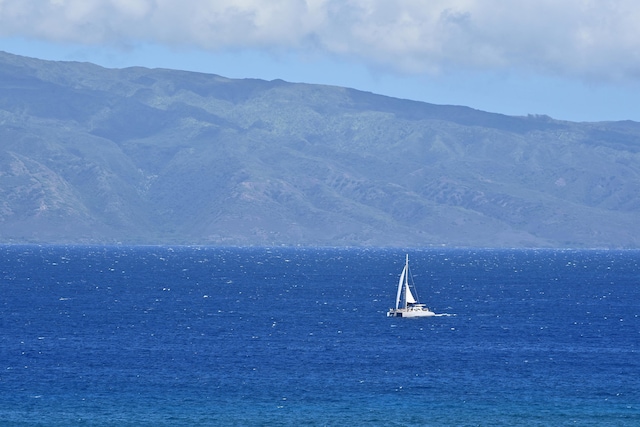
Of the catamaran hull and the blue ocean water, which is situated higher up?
the catamaran hull

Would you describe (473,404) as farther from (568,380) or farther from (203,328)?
(203,328)

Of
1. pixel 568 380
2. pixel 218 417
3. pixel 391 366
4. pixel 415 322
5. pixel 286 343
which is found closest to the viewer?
pixel 218 417

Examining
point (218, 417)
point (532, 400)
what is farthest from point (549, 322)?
point (218, 417)

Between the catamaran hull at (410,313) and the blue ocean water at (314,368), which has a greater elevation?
the catamaran hull at (410,313)

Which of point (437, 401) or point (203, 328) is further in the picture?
point (203, 328)

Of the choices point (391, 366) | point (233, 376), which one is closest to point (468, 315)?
point (391, 366)

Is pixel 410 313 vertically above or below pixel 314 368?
above

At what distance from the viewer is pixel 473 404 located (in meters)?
105

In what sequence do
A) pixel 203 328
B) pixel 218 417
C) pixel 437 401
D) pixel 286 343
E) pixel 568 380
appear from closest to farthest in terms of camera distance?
1. pixel 218 417
2. pixel 437 401
3. pixel 568 380
4. pixel 286 343
5. pixel 203 328

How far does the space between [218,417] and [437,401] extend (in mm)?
19157

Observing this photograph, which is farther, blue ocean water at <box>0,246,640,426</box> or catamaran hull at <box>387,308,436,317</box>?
catamaran hull at <box>387,308,436,317</box>

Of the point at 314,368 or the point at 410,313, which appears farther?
the point at 410,313

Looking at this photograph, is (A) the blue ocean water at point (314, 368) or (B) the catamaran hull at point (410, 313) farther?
(B) the catamaran hull at point (410, 313)

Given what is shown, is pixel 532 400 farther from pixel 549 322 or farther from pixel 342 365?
pixel 549 322
